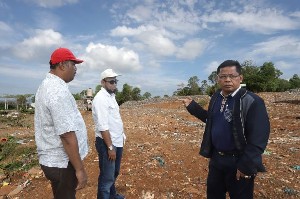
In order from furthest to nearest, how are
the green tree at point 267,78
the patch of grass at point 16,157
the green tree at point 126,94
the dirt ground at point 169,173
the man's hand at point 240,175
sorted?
the green tree at point 126,94, the green tree at point 267,78, the patch of grass at point 16,157, the dirt ground at point 169,173, the man's hand at point 240,175

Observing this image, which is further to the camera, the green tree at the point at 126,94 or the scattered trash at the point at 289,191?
the green tree at the point at 126,94

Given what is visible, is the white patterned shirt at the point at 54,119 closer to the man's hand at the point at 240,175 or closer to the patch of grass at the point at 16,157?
the man's hand at the point at 240,175

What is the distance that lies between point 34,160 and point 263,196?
5.30 meters

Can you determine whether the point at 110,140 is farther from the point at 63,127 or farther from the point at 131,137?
the point at 131,137

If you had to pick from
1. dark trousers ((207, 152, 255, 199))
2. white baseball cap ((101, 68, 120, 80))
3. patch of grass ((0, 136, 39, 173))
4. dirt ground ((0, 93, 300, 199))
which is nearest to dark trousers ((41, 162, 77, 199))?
dark trousers ((207, 152, 255, 199))

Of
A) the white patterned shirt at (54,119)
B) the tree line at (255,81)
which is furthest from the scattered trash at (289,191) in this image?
the tree line at (255,81)

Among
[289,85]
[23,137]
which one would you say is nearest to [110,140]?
[23,137]

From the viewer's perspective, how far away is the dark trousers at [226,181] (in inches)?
120

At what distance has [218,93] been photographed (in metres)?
3.41

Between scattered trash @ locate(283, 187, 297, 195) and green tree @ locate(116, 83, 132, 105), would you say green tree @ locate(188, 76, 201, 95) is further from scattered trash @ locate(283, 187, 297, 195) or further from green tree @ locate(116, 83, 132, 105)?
scattered trash @ locate(283, 187, 297, 195)

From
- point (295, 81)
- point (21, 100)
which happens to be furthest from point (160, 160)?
point (295, 81)

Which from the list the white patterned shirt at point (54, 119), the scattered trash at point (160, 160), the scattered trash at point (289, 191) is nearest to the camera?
the white patterned shirt at point (54, 119)

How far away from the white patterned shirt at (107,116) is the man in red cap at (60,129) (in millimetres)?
1215

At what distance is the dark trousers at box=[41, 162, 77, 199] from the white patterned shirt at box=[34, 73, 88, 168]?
1.9 inches
